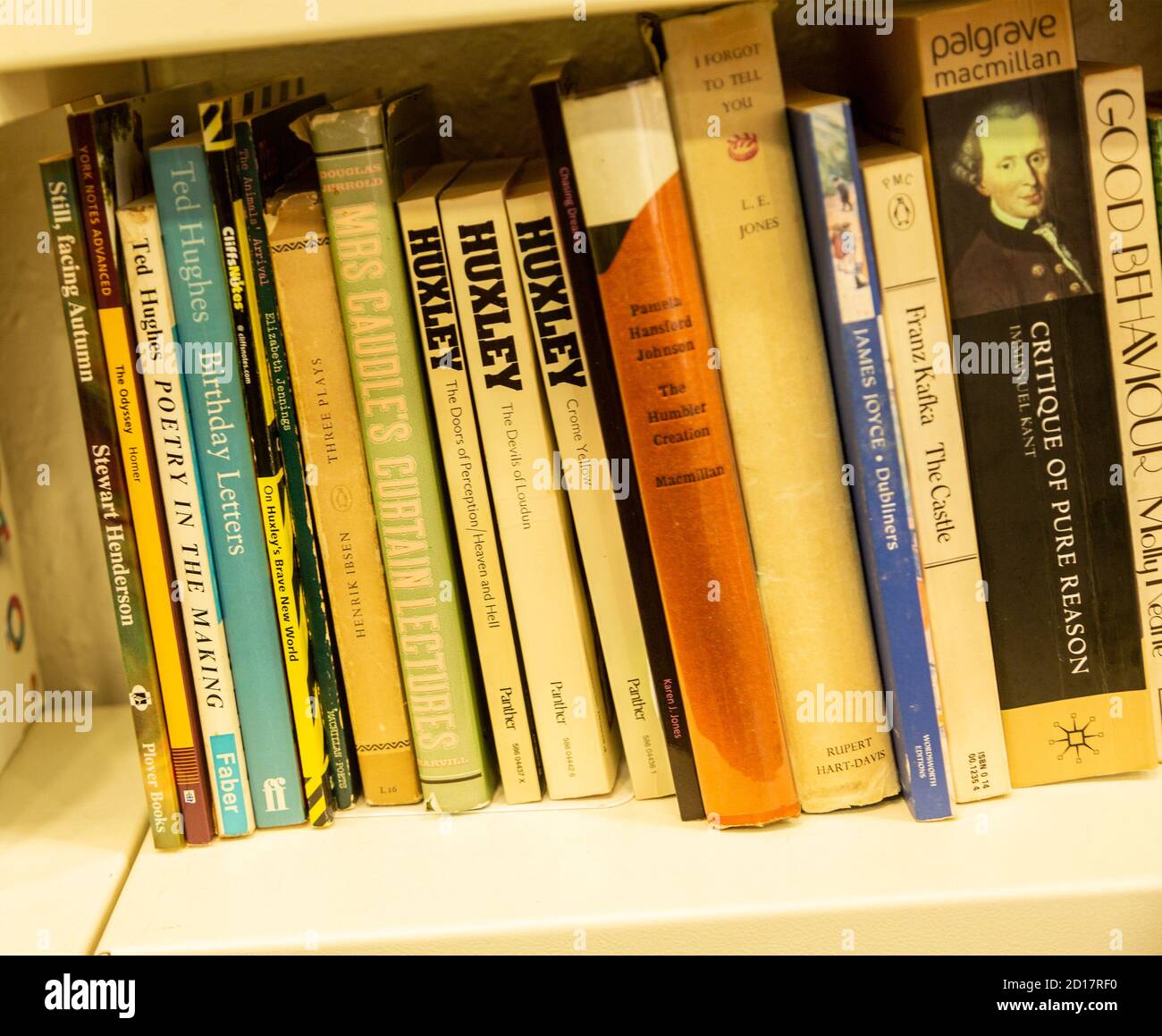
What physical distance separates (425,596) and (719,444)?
0.20 meters

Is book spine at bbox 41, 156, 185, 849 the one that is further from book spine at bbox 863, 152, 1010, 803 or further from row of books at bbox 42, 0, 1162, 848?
book spine at bbox 863, 152, 1010, 803

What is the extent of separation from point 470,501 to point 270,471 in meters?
0.12

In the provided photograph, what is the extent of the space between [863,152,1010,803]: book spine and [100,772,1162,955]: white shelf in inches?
1.8

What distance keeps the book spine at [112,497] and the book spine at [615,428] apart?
0.28 m

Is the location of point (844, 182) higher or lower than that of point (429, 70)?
lower

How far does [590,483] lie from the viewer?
68 cm

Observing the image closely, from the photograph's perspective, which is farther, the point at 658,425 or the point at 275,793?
the point at 275,793

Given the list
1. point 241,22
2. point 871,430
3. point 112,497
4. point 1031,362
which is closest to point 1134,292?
point 1031,362

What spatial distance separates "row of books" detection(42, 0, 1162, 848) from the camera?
61 cm

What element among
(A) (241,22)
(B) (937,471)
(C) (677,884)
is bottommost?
(C) (677,884)

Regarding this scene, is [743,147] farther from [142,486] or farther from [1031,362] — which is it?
[142,486]

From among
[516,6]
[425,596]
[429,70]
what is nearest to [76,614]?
[425,596]
